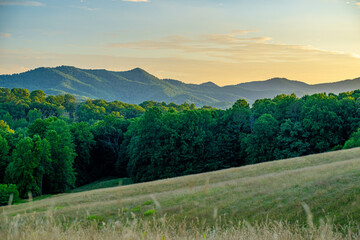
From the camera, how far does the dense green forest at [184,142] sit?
162 feet

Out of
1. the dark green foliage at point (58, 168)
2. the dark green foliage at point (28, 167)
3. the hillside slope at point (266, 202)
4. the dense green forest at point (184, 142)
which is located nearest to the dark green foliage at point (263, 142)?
the dense green forest at point (184, 142)


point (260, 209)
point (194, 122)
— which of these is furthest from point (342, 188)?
point (194, 122)

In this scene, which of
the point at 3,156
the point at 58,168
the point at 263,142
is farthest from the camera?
A: the point at 263,142

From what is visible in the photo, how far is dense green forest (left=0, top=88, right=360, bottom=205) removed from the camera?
49281 mm

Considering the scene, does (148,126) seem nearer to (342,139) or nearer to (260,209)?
(342,139)

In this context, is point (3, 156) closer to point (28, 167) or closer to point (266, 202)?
point (28, 167)

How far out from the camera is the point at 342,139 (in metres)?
53.6

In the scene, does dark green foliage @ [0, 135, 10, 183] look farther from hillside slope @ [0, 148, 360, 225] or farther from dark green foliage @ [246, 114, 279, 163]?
dark green foliage @ [246, 114, 279, 163]

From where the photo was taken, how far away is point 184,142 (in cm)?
5744

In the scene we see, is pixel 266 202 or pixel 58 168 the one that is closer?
pixel 266 202

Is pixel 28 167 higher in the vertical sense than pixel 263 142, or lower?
lower

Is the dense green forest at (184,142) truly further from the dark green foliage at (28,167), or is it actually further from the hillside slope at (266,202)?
the hillside slope at (266,202)

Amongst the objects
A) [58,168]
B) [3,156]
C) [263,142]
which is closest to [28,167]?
[58,168]

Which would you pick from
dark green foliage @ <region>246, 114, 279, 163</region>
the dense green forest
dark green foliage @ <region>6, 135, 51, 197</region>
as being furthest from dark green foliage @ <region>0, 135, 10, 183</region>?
dark green foliage @ <region>246, 114, 279, 163</region>
